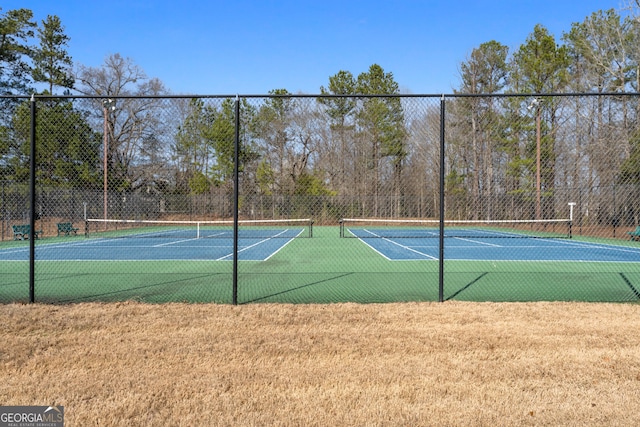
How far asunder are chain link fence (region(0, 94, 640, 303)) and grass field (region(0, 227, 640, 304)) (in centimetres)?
5

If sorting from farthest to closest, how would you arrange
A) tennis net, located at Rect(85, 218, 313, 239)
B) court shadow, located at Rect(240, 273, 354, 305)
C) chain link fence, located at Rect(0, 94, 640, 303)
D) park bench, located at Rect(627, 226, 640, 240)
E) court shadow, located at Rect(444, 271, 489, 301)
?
park bench, located at Rect(627, 226, 640, 240), tennis net, located at Rect(85, 218, 313, 239), chain link fence, located at Rect(0, 94, 640, 303), court shadow, located at Rect(444, 271, 489, 301), court shadow, located at Rect(240, 273, 354, 305)

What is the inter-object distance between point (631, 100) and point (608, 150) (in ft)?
28.7

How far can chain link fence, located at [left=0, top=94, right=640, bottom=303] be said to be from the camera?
721cm

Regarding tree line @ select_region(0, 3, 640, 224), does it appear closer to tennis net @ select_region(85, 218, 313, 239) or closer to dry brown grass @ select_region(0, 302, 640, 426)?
tennis net @ select_region(85, 218, 313, 239)

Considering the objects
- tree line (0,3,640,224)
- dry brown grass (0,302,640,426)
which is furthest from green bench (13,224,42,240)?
dry brown grass (0,302,640,426)

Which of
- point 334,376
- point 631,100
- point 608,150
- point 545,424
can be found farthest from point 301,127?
point 631,100

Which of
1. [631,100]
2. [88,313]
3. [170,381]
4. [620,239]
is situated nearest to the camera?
[170,381]

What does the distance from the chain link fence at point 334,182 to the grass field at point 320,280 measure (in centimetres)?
5

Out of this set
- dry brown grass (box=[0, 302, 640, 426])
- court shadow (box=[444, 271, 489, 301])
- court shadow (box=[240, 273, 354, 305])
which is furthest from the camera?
court shadow (box=[444, 271, 489, 301])

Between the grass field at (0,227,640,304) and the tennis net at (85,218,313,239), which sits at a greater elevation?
the tennis net at (85,218,313,239)

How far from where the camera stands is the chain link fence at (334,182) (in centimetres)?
721

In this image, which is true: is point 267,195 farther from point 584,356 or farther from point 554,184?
point 584,356

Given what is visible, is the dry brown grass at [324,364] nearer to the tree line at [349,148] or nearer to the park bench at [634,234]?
the tree line at [349,148]

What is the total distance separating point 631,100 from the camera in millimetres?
17812
